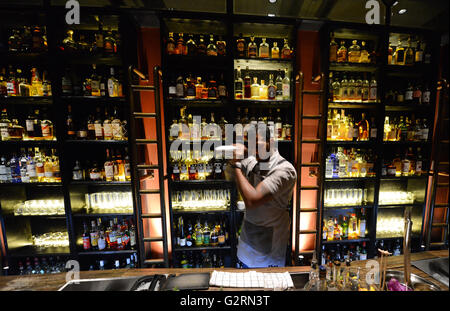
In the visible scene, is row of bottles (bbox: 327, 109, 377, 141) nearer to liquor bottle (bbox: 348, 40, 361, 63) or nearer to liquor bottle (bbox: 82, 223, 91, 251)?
liquor bottle (bbox: 348, 40, 361, 63)

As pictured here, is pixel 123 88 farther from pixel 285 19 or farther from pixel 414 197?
pixel 414 197

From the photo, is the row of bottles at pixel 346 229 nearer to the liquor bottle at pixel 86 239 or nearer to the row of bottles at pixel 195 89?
the row of bottles at pixel 195 89

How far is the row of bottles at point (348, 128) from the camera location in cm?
241

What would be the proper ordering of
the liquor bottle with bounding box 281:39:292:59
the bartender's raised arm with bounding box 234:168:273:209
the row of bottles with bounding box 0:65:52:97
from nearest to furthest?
the bartender's raised arm with bounding box 234:168:273:209 → the row of bottles with bounding box 0:65:52:97 → the liquor bottle with bounding box 281:39:292:59

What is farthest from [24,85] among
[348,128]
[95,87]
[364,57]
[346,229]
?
[346,229]

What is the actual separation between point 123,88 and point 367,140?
289cm

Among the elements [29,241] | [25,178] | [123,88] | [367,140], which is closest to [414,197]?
[367,140]

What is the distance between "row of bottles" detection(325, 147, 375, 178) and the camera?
2420 mm

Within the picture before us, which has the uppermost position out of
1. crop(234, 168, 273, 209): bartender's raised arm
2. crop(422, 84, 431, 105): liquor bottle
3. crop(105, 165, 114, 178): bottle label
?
crop(422, 84, 431, 105): liquor bottle

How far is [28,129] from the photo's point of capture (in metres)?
2.12

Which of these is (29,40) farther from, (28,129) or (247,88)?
(247,88)

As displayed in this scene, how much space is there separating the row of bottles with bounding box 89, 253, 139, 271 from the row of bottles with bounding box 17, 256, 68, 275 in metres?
0.31

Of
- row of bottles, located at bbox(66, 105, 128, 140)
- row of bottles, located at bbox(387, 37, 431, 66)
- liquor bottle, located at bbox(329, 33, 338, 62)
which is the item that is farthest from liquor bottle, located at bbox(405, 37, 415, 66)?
row of bottles, located at bbox(66, 105, 128, 140)

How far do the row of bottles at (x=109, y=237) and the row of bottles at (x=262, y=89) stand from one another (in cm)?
199
